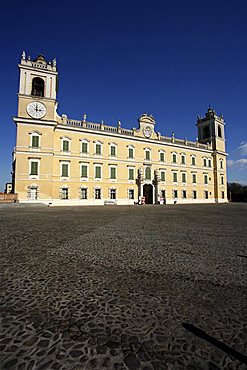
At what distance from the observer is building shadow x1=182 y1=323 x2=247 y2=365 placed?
1215 mm

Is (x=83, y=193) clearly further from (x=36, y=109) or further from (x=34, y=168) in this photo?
(x=36, y=109)

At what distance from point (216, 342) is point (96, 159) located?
29550 millimetres

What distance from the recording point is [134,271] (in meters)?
2.60

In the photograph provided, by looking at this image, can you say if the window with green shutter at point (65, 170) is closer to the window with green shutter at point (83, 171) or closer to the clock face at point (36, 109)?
the window with green shutter at point (83, 171)

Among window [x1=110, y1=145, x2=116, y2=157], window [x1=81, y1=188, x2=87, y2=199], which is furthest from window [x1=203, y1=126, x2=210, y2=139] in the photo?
window [x1=81, y1=188, x2=87, y2=199]

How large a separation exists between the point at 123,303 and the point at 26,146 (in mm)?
26806

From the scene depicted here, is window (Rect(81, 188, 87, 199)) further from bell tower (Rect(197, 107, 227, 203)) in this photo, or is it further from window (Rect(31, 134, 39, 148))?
bell tower (Rect(197, 107, 227, 203))

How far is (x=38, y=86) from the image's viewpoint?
2736cm

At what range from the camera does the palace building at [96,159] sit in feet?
82.9

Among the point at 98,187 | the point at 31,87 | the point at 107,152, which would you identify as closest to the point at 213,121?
the point at 107,152

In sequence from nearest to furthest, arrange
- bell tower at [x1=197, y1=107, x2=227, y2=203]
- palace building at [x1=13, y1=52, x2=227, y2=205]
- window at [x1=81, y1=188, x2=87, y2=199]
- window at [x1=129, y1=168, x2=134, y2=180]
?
palace building at [x1=13, y1=52, x2=227, y2=205], window at [x1=81, y1=188, x2=87, y2=199], window at [x1=129, y1=168, x2=134, y2=180], bell tower at [x1=197, y1=107, x2=227, y2=203]

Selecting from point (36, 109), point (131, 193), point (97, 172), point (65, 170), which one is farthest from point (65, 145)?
point (131, 193)

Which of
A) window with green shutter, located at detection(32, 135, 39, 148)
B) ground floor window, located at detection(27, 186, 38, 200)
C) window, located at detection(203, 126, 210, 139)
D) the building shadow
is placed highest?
window, located at detection(203, 126, 210, 139)

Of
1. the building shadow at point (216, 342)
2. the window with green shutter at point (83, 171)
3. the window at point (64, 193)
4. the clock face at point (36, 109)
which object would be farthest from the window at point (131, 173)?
the building shadow at point (216, 342)
